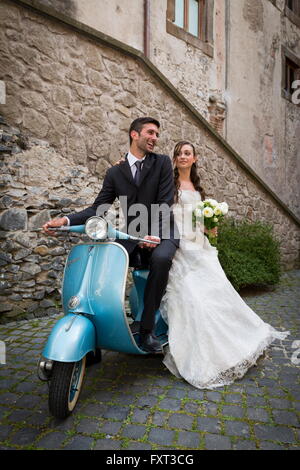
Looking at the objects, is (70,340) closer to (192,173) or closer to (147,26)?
(192,173)

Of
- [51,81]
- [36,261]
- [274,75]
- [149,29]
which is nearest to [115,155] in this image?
[51,81]

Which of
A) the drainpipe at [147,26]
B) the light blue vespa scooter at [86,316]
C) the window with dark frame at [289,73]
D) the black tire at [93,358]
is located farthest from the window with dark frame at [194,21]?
the black tire at [93,358]

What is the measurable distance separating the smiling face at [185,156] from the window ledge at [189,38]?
19.4 ft

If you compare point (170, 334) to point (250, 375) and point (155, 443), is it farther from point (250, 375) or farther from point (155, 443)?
point (155, 443)

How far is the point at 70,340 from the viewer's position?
1.99 m

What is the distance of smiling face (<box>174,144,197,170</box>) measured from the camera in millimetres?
3467

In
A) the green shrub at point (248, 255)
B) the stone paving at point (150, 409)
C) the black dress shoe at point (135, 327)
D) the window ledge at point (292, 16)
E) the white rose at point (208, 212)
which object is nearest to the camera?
the stone paving at point (150, 409)

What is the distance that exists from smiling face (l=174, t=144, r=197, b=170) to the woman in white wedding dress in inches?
19.4

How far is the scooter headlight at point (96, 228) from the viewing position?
2.22 meters

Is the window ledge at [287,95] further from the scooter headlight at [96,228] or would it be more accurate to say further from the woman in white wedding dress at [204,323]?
the scooter headlight at [96,228]

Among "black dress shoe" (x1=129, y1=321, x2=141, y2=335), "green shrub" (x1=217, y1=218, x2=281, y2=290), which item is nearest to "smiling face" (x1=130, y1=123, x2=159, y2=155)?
"black dress shoe" (x1=129, y1=321, x2=141, y2=335)

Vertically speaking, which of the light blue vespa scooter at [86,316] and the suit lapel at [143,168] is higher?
the suit lapel at [143,168]

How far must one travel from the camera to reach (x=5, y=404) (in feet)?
7.35

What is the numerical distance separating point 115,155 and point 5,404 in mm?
3671
